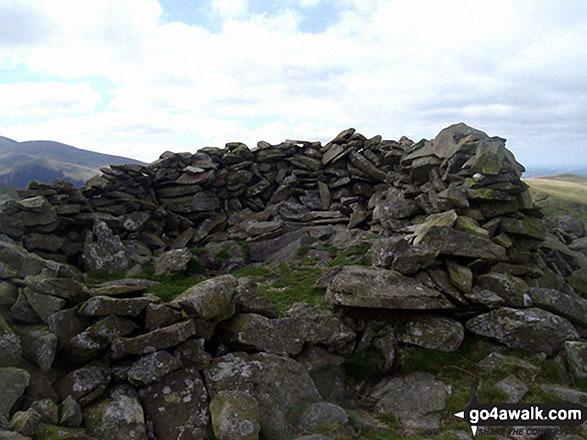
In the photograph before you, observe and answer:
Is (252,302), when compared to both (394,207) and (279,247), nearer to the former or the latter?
(279,247)

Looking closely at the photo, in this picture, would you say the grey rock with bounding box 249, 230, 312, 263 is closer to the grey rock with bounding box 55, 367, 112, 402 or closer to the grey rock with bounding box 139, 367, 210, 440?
the grey rock with bounding box 139, 367, 210, 440

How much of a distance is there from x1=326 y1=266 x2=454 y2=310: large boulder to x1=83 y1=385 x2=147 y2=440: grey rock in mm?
4706

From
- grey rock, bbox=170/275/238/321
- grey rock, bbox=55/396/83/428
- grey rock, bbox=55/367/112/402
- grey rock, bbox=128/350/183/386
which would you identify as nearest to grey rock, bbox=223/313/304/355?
grey rock, bbox=170/275/238/321

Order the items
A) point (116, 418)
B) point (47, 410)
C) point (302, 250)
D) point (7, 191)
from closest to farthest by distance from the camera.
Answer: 1. point (47, 410)
2. point (116, 418)
3. point (302, 250)
4. point (7, 191)

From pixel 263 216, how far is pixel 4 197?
1049 centimetres

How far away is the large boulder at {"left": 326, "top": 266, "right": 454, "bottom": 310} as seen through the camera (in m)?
8.52

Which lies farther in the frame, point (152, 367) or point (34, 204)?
point (34, 204)

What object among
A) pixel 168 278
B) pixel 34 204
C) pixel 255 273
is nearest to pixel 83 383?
pixel 168 278

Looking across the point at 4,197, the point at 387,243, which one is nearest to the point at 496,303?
the point at 387,243

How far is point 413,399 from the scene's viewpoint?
7289 mm

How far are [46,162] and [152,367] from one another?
105 m

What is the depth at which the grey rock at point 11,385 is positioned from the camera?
519 centimetres

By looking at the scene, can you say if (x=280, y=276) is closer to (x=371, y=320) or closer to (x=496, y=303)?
(x=371, y=320)

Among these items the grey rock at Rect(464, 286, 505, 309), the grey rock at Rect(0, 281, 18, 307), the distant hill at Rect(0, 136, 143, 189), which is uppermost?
the distant hill at Rect(0, 136, 143, 189)
